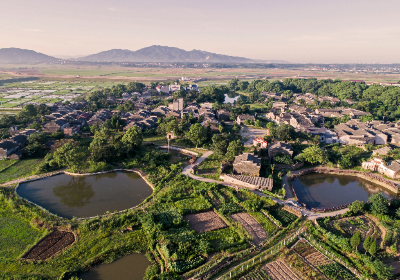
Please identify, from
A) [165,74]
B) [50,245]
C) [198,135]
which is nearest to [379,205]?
[198,135]

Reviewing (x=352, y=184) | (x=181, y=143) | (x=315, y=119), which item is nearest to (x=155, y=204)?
(x=181, y=143)

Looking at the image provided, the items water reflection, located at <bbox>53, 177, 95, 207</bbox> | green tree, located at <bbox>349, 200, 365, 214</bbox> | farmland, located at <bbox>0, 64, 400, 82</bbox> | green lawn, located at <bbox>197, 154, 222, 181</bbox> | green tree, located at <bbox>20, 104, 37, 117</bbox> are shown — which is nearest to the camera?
green tree, located at <bbox>349, 200, 365, 214</bbox>

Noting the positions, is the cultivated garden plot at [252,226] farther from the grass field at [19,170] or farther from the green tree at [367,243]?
the grass field at [19,170]

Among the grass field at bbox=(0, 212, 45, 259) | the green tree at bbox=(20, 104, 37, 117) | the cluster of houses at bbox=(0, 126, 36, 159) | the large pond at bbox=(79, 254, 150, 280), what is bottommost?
the large pond at bbox=(79, 254, 150, 280)

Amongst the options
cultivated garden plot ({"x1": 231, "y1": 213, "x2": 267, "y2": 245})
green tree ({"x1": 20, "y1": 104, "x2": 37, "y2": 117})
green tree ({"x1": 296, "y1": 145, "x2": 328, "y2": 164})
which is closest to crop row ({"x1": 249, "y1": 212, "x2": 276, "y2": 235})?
cultivated garden plot ({"x1": 231, "y1": 213, "x2": 267, "y2": 245})

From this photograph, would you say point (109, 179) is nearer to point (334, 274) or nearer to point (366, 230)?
point (334, 274)

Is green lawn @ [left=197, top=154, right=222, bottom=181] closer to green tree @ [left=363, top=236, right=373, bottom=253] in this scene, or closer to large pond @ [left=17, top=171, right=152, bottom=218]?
large pond @ [left=17, top=171, right=152, bottom=218]

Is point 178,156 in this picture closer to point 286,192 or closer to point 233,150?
point 233,150
